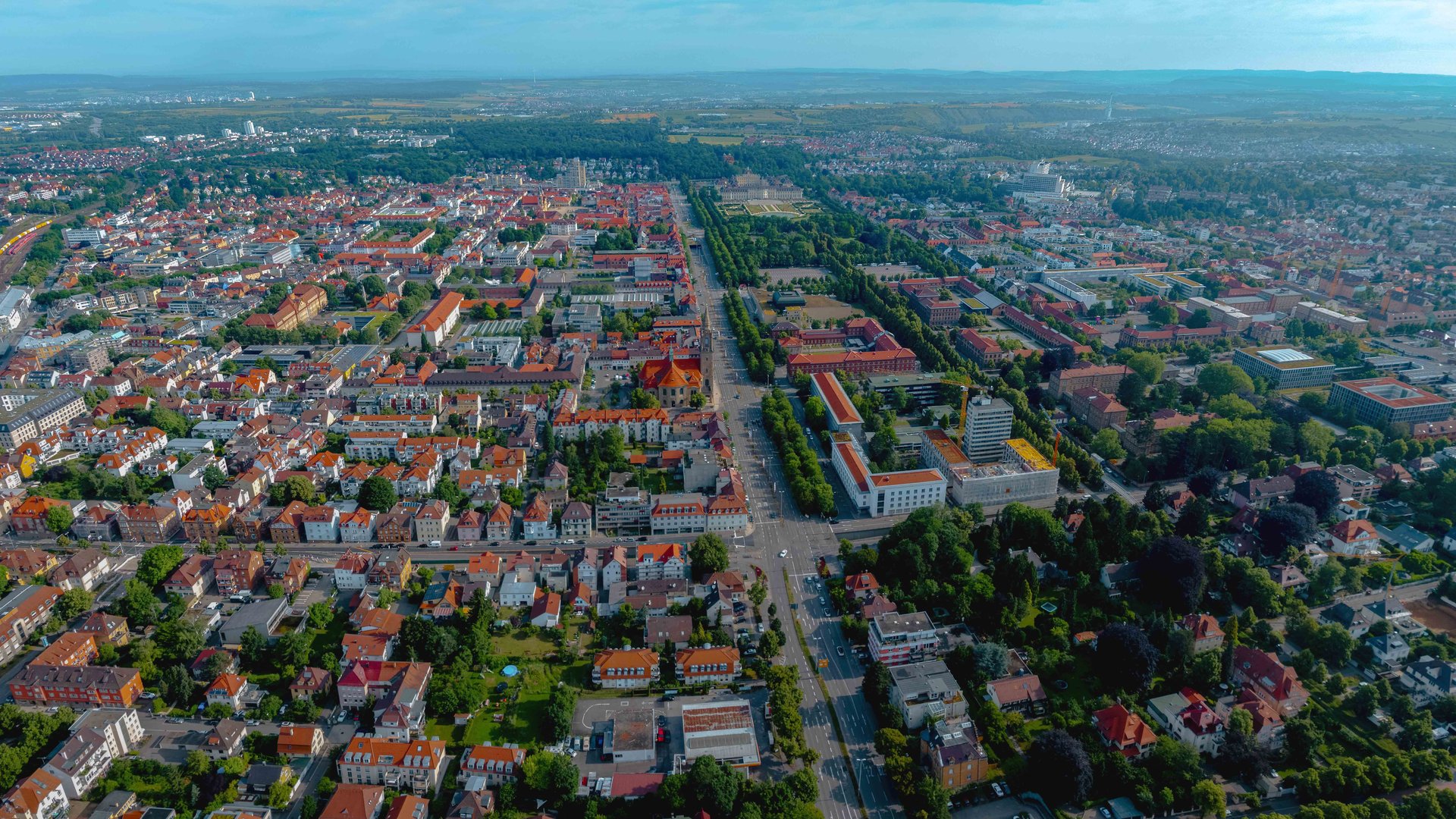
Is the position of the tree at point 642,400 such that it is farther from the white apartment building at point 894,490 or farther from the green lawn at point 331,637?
the green lawn at point 331,637

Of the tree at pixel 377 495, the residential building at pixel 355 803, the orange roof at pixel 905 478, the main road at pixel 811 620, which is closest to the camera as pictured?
the residential building at pixel 355 803

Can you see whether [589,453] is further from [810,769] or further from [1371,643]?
[1371,643]

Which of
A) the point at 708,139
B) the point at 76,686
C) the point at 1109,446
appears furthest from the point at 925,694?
the point at 708,139

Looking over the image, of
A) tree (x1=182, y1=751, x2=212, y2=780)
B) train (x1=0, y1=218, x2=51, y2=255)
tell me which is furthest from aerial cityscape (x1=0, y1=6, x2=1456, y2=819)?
train (x1=0, y1=218, x2=51, y2=255)

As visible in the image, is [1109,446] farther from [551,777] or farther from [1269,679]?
[551,777]

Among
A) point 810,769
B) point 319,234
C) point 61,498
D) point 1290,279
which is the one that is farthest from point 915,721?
point 319,234

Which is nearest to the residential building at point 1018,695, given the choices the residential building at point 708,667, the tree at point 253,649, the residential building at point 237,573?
the residential building at point 708,667

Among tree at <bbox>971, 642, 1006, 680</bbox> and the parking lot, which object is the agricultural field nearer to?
tree at <bbox>971, 642, 1006, 680</bbox>
